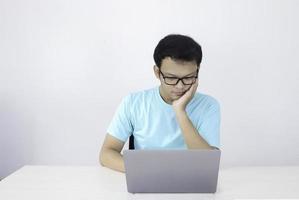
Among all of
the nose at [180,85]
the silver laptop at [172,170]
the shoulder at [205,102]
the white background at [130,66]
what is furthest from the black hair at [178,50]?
the white background at [130,66]

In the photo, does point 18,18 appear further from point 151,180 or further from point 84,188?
point 151,180

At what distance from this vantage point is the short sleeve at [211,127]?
5.83 feet

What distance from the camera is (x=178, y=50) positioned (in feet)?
5.60

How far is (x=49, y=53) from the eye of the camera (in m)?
2.59

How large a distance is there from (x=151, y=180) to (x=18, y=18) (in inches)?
70.2

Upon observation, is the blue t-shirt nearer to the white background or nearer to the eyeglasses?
the eyeglasses

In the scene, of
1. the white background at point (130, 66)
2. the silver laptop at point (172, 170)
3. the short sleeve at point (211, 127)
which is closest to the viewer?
the silver laptop at point (172, 170)

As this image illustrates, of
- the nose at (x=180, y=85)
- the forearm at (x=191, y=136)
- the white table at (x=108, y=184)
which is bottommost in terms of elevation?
the white table at (x=108, y=184)

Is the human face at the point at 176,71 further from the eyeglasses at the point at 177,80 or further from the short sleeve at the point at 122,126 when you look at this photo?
the short sleeve at the point at 122,126

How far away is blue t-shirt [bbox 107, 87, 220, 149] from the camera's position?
185 centimetres

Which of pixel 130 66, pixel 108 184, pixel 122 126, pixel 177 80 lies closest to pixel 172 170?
pixel 108 184

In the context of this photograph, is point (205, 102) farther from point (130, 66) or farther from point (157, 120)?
point (130, 66)

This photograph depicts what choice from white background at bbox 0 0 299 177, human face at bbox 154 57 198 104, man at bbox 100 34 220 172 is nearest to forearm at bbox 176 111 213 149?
man at bbox 100 34 220 172

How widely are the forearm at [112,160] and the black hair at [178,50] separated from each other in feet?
1.52
